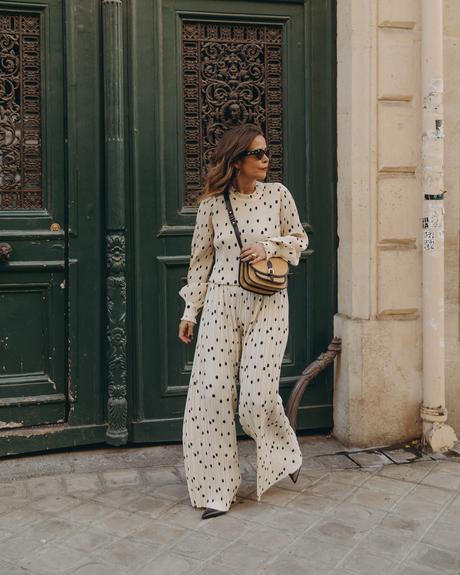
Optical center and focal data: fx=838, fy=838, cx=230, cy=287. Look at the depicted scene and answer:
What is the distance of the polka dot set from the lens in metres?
4.20

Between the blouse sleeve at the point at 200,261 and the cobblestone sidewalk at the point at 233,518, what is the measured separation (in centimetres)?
104

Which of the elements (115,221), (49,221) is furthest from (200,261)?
(49,221)

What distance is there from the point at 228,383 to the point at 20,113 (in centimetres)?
216

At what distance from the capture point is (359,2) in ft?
17.3

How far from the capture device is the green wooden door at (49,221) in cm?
506

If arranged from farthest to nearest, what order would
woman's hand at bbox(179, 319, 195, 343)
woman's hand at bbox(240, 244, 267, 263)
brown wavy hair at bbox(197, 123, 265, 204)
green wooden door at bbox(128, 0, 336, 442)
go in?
green wooden door at bbox(128, 0, 336, 442) < woman's hand at bbox(179, 319, 195, 343) < brown wavy hair at bbox(197, 123, 265, 204) < woman's hand at bbox(240, 244, 267, 263)

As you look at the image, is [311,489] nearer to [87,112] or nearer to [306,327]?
[306,327]

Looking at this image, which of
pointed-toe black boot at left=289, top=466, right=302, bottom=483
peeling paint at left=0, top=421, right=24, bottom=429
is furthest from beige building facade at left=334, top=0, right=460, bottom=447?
peeling paint at left=0, top=421, right=24, bottom=429

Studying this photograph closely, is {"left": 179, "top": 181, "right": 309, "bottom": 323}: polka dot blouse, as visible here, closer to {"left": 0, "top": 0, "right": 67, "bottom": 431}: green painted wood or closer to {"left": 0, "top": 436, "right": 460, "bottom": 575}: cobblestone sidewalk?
{"left": 0, "top": 436, "right": 460, "bottom": 575}: cobblestone sidewalk

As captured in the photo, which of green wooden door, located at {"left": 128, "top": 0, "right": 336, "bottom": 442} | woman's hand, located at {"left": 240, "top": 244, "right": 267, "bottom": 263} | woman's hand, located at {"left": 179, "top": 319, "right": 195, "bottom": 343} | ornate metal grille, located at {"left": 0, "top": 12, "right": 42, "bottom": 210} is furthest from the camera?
green wooden door, located at {"left": 128, "top": 0, "right": 336, "bottom": 442}

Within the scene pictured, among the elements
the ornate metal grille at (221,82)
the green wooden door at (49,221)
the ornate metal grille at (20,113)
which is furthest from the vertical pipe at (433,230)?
the ornate metal grille at (20,113)

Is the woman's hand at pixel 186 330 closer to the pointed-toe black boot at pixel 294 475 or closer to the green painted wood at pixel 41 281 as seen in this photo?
the pointed-toe black boot at pixel 294 475

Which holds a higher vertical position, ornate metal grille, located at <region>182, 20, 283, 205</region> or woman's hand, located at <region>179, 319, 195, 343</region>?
ornate metal grille, located at <region>182, 20, 283, 205</region>

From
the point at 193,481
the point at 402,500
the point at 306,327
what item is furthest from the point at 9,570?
the point at 306,327
